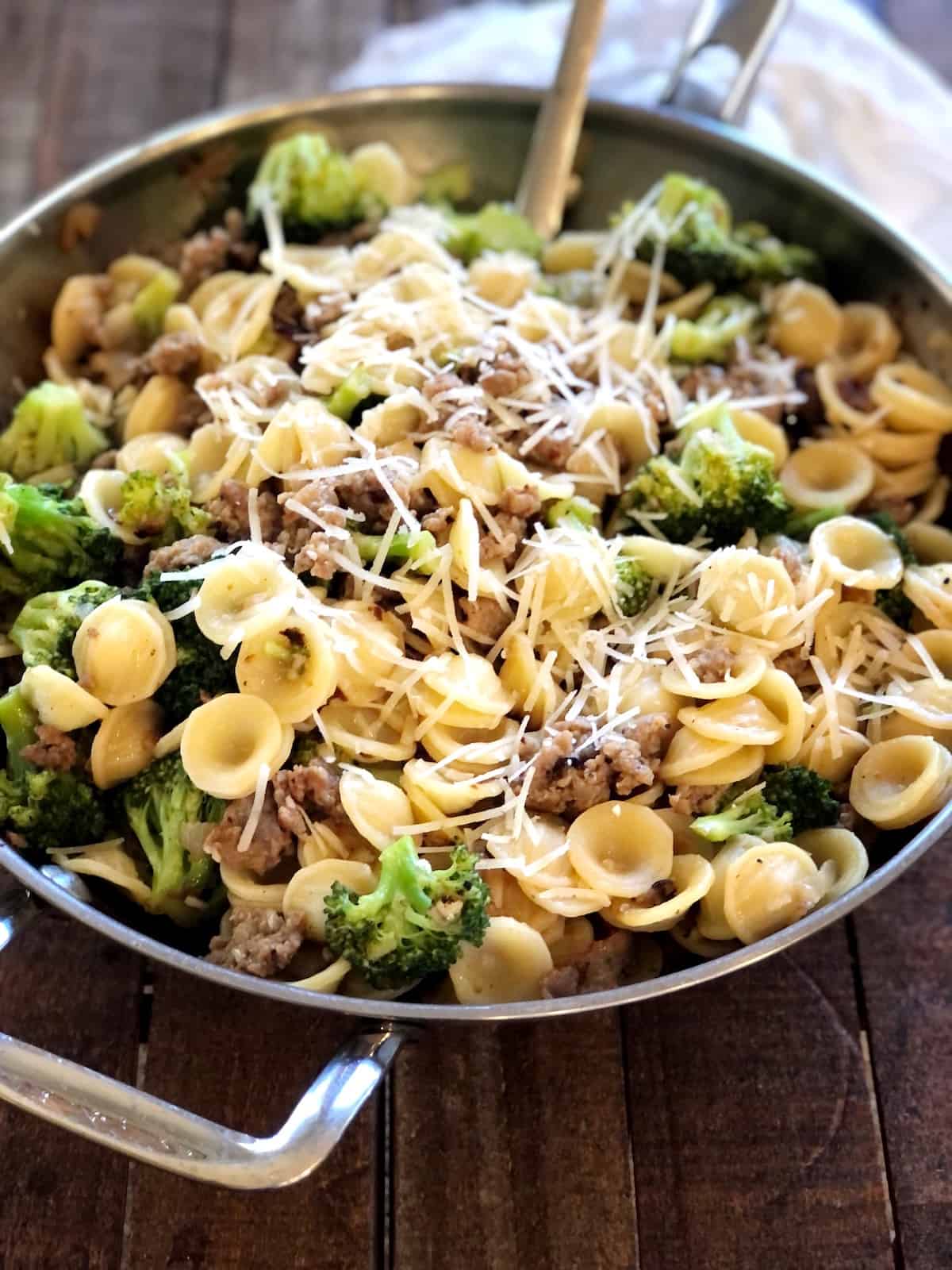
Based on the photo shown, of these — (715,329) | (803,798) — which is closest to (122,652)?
(803,798)

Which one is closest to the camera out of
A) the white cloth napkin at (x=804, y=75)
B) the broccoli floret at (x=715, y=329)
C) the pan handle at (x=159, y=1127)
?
the pan handle at (x=159, y=1127)

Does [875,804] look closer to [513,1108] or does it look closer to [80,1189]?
[513,1108]

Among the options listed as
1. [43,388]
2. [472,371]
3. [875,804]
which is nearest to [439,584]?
[472,371]

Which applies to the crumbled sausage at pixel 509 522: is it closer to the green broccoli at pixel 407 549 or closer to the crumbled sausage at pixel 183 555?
the green broccoli at pixel 407 549

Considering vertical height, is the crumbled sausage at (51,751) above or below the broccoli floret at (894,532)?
below

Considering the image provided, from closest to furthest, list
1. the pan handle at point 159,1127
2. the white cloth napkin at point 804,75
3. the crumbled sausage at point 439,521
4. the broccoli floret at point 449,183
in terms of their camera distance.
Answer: the pan handle at point 159,1127
the crumbled sausage at point 439,521
the broccoli floret at point 449,183
the white cloth napkin at point 804,75

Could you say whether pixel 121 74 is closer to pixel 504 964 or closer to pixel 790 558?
pixel 790 558

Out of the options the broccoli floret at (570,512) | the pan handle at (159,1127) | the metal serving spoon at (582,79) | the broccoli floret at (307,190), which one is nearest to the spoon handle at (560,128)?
the metal serving spoon at (582,79)
